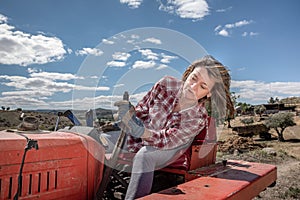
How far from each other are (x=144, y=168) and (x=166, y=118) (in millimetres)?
538

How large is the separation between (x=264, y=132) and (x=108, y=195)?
58.6 ft

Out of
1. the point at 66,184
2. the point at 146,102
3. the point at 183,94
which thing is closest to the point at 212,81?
the point at 183,94

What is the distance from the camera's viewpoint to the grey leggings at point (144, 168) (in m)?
1.88

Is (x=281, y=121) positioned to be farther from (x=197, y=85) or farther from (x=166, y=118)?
(x=166, y=118)

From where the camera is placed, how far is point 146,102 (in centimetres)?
245

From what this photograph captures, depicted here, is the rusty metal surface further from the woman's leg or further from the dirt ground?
the dirt ground

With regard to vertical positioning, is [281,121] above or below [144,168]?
below

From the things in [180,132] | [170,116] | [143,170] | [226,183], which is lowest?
[226,183]

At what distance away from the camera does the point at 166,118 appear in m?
2.34

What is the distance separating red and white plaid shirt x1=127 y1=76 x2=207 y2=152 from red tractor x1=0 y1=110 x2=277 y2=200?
0.15 m

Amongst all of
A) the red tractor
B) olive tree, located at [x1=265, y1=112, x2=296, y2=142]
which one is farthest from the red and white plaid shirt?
olive tree, located at [x1=265, y1=112, x2=296, y2=142]

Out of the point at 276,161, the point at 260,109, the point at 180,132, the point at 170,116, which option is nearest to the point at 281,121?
the point at 276,161

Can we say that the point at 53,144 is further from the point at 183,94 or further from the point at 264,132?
the point at 264,132

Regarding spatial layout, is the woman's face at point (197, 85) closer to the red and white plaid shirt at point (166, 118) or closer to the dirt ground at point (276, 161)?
the red and white plaid shirt at point (166, 118)
